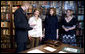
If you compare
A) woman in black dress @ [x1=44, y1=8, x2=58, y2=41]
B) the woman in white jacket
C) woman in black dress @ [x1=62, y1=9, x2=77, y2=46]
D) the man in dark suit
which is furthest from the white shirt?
woman in black dress @ [x1=62, y1=9, x2=77, y2=46]

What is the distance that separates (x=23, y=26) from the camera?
3.36 meters

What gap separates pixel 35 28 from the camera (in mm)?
4078

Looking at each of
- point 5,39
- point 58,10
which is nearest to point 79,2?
point 58,10

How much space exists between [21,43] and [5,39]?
2182 millimetres

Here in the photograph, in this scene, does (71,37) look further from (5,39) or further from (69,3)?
(5,39)

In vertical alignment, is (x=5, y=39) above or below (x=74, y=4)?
below

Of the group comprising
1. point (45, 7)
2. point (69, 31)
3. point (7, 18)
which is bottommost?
point (69, 31)

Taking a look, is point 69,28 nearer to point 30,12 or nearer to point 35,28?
point 35,28

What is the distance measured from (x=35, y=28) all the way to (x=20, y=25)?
0.80 m

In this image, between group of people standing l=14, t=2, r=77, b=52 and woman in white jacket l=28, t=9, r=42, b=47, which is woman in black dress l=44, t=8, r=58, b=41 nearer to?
group of people standing l=14, t=2, r=77, b=52

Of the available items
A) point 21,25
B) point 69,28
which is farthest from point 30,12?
point 21,25

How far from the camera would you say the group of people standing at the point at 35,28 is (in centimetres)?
338

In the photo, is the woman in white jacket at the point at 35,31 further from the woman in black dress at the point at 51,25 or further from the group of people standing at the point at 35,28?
the woman in black dress at the point at 51,25

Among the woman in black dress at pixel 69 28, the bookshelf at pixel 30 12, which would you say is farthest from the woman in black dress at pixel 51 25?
the bookshelf at pixel 30 12
